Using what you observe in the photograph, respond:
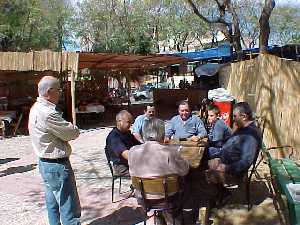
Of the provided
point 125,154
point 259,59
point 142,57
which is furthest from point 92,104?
point 125,154

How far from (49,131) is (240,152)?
220 cm

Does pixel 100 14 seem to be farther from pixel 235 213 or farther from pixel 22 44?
pixel 235 213

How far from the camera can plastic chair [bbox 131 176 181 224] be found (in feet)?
13.5

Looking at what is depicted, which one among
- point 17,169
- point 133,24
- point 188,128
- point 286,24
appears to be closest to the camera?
point 188,128

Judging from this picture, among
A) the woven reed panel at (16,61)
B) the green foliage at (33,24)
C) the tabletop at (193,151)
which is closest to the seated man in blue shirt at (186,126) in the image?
the tabletop at (193,151)

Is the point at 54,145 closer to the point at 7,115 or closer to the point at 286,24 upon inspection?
the point at 7,115

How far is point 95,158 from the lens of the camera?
1004cm

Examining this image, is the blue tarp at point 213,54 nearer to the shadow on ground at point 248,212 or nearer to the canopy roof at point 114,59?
the canopy roof at point 114,59

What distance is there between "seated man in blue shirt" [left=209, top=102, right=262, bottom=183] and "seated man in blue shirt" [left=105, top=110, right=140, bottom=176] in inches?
42.0

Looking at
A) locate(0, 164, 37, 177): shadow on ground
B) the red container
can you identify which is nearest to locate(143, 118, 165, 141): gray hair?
locate(0, 164, 37, 177): shadow on ground

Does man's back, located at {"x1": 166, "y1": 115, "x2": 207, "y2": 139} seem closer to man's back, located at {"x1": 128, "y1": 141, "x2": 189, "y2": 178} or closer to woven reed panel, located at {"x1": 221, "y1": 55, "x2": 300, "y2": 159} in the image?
woven reed panel, located at {"x1": 221, "y1": 55, "x2": 300, "y2": 159}

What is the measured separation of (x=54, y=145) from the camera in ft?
14.6

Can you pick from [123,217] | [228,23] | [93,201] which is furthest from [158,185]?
[228,23]

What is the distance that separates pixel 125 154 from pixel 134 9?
34546 mm
